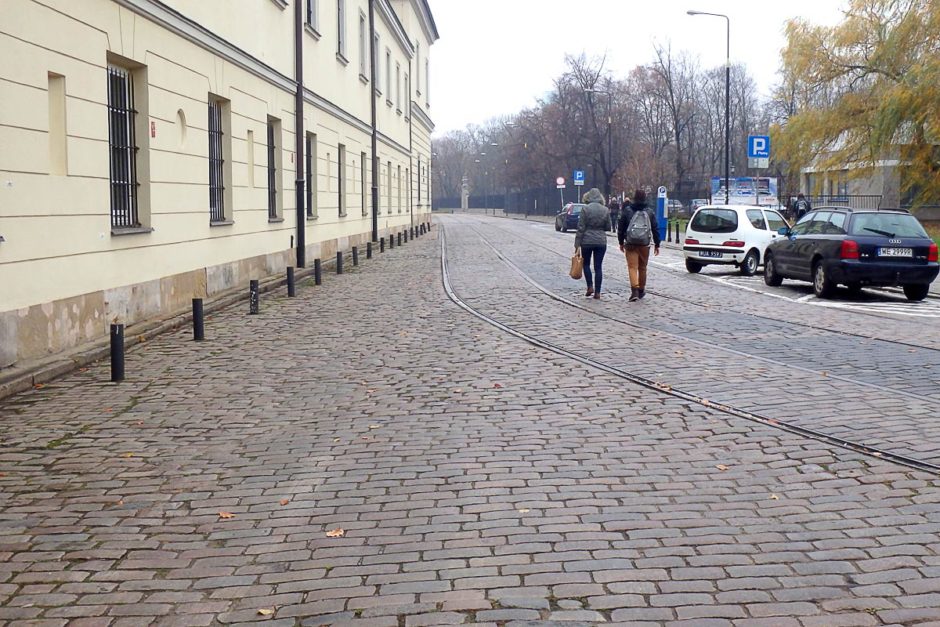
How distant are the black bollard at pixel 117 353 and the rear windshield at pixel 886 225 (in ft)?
41.9

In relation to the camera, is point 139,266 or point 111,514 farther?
point 139,266

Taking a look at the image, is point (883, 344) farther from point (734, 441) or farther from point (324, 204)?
point (324, 204)

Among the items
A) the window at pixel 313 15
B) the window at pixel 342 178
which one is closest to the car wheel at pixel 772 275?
the window at pixel 313 15

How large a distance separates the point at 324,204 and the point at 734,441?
2104cm

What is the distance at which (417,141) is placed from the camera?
57.0m

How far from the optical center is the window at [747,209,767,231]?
24.3 meters

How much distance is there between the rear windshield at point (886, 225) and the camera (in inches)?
698

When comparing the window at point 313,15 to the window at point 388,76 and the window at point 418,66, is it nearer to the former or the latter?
the window at point 388,76

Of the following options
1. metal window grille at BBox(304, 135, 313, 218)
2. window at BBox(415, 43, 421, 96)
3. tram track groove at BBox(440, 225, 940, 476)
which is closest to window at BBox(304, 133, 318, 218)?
metal window grille at BBox(304, 135, 313, 218)

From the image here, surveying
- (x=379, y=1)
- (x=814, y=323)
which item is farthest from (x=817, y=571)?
(x=379, y=1)

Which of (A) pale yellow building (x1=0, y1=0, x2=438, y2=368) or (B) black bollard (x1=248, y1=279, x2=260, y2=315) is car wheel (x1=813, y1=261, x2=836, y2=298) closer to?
(B) black bollard (x1=248, y1=279, x2=260, y2=315)

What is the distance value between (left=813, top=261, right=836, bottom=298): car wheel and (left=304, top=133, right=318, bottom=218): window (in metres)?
11.9

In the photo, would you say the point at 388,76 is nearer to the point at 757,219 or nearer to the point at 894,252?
the point at 757,219

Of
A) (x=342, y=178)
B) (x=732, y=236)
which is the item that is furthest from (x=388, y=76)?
(x=732, y=236)
